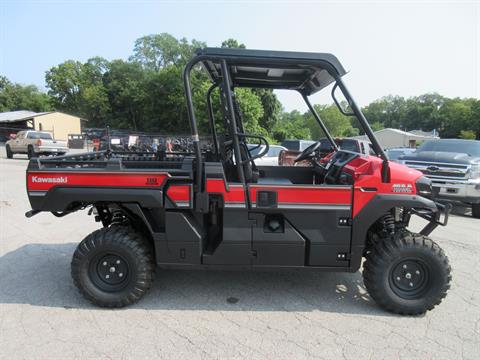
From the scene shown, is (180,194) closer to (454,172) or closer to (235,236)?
(235,236)

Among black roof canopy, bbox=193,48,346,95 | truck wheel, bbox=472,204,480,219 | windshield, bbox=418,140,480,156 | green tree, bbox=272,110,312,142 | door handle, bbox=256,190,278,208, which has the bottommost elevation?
truck wheel, bbox=472,204,480,219

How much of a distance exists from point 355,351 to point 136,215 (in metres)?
2.25

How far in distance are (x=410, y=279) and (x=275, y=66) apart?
2.36m

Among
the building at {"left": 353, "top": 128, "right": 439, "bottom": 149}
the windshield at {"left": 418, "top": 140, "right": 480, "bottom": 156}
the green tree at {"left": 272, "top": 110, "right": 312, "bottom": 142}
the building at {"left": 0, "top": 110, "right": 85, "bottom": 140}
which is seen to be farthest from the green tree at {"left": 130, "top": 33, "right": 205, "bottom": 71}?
the windshield at {"left": 418, "top": 140, "right": 480, "bottom": 156}

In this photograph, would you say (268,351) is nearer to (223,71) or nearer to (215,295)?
(215,295)

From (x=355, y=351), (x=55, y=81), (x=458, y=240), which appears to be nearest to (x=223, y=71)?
(x=355, y=351)

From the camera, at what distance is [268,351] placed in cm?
248

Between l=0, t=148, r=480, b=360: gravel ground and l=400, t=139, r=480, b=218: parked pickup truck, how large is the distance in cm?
366

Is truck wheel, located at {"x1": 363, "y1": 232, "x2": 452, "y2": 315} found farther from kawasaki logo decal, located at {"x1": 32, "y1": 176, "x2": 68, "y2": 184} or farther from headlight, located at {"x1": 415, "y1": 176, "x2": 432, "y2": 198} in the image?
kawasaki logo decal, located at {"x1": 32, "y1": 176, "x2": 68, "y2": 184}

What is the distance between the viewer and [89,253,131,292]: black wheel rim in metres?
3.09

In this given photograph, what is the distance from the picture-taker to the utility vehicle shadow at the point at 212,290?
3.14 m

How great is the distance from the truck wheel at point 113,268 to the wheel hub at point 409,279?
232 centimetres

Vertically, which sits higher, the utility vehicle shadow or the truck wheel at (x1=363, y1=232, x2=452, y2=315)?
the truck wheel at (x1=363, y1=232, x2=452, y2=315)

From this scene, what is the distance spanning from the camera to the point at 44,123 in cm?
4150
